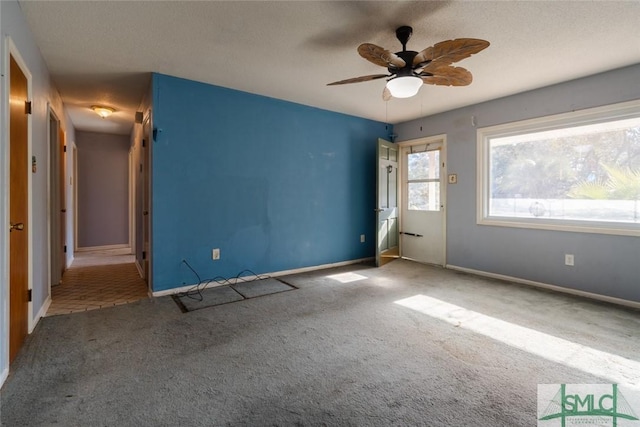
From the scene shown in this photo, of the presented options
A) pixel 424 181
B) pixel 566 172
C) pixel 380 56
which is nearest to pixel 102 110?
pixel 380 56

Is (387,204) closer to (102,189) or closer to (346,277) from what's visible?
(346,277)

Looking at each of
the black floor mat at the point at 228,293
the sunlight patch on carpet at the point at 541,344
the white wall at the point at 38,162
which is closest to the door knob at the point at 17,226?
the white wall at the point at 38,162

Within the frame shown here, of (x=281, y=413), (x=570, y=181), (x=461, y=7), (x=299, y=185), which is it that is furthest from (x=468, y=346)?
(x=299, y=185)

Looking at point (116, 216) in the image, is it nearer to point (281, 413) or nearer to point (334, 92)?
point (334, 92)

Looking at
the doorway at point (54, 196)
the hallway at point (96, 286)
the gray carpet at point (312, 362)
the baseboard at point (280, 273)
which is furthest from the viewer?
the doorway at point (54, 196)

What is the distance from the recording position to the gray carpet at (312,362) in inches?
61.1

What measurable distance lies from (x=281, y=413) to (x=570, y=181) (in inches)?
155

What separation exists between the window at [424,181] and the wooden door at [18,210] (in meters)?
4.79

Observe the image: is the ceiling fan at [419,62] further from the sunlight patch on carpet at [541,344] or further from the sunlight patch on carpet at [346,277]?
the sunlight patch on carpet at [346,277]

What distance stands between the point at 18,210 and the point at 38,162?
85 cm

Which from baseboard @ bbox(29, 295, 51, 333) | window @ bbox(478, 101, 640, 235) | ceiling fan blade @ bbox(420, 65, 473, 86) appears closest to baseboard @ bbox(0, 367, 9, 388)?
baseboard @ bbox(29, 295, 51, 333)

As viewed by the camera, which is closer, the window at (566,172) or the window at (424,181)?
the window at (566,172)

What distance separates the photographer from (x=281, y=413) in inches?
60.7

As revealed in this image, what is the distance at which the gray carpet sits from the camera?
1.55 meters
